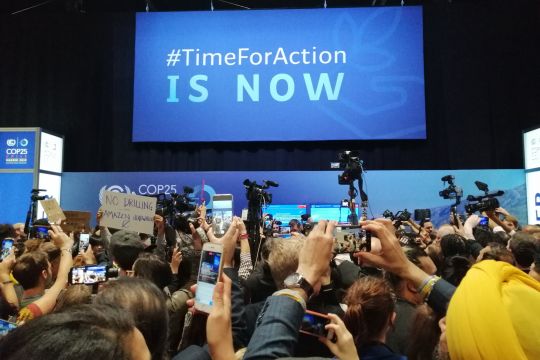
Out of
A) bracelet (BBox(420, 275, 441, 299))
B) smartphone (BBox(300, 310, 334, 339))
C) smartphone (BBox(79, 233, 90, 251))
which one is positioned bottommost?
smartphone (BBox(79, 233, 90, 251))

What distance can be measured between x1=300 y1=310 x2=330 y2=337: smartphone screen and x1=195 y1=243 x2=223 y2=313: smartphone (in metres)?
0.27

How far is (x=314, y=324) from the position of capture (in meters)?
1.05

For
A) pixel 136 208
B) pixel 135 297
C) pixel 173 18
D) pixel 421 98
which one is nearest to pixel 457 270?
pixel 135 297

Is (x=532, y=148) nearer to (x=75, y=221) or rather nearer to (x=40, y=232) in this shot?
(x=75, y=221)

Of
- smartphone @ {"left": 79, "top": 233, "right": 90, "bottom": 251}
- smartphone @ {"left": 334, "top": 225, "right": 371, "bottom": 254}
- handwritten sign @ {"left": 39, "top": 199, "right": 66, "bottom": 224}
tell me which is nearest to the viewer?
smartphone @ {"left": 334, "top": 225, "right": 371, "bottom": 254}

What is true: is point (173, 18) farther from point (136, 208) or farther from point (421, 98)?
point (136, 208)

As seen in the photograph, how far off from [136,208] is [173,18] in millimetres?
7735

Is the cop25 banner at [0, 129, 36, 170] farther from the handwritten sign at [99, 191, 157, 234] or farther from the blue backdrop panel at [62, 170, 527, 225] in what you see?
the handwritten sign at [99, 191, 157, 234]

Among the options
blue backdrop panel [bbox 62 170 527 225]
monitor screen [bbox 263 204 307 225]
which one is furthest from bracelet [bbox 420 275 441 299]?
blue backdrop panel [bbox 62 170 527 225]

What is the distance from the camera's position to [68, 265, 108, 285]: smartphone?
1.91m

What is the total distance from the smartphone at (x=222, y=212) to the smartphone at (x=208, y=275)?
210 centimetres

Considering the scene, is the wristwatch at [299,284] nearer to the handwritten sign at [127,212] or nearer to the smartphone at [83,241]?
the handwritten sign at [127,212]

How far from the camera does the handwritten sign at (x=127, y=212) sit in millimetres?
2861

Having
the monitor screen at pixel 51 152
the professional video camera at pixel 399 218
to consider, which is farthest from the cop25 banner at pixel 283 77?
the professional video camera at pixel 399 218
